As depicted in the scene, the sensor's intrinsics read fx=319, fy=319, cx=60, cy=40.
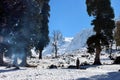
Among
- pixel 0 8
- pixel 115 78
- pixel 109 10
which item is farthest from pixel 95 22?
pixel 115 78

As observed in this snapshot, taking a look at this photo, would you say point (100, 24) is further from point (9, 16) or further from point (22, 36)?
point (9, 16)

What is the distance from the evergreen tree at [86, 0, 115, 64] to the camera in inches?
1801

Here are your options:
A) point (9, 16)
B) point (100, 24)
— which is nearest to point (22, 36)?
point (9, 16)

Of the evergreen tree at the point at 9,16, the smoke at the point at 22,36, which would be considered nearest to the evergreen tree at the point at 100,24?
the smoke at the point at 22,36

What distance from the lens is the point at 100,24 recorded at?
150 feet

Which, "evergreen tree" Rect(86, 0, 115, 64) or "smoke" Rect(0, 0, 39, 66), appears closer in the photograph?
"smoke" Rect(0, 0, 39, 66)

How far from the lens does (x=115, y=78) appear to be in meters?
20.6

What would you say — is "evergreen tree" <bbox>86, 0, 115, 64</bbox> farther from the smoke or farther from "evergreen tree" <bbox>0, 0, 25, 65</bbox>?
"evergreen tree" <bbox>0, 0, 25, 65</bbox>

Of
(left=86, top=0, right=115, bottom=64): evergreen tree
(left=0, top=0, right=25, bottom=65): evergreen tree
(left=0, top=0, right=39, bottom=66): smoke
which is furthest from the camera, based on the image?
(left=86, top=0, right=115, bottom=64): evergreen tree

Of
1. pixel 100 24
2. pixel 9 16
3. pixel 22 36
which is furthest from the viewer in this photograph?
pixel 100 24

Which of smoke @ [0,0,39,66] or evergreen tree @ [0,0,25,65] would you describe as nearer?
evergreen tree @ [0,0,25,65]

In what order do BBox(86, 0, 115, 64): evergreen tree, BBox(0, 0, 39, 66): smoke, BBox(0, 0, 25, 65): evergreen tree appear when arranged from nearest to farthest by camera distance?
BBox(0, 0, 25, 65): evergreen tree < BBox(0, 0, 39, 66): smoke < BBox(86, 0, 115, 64): evergreen tree

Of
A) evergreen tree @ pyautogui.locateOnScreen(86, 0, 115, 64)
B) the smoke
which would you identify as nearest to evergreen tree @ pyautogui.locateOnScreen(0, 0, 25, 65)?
the smoke

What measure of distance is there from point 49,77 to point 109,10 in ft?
89.9
